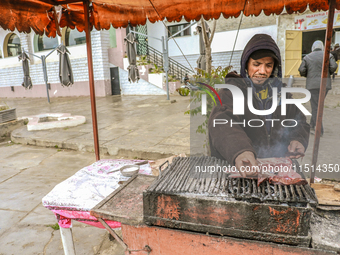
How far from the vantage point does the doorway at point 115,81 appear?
15.1 m

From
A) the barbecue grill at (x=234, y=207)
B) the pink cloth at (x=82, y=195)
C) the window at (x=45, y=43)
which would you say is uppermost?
the window at (x=45, y=43)

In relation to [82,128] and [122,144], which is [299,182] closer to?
[122,144]

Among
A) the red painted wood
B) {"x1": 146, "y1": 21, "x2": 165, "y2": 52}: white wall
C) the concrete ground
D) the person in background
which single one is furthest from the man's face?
{"x1": 146, "y1": 21, "x2": 165, "y2": 52}: white wall

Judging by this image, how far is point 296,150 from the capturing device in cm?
172

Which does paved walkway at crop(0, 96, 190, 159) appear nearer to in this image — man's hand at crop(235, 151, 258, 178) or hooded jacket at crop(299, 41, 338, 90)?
hooded jacket at crop(299, 41, 338, 90)

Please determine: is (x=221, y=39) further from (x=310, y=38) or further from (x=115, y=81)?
(x=115, y=81)

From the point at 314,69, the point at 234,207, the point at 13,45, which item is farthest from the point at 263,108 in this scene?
the point at 13,45

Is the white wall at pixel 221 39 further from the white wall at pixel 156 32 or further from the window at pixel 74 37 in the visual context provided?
the window at pixel 74 37

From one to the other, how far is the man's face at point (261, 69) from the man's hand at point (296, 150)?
500mm

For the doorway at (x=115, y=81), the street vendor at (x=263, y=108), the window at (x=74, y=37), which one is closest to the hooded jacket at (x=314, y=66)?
the street vendor at (x=263, y=108)

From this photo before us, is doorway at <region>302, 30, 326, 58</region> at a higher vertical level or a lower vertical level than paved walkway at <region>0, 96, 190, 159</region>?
higher

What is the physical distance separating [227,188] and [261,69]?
0.94 metres

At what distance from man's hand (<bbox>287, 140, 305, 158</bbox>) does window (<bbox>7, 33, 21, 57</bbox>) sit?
827 inches

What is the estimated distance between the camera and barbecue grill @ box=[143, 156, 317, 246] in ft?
3.79
